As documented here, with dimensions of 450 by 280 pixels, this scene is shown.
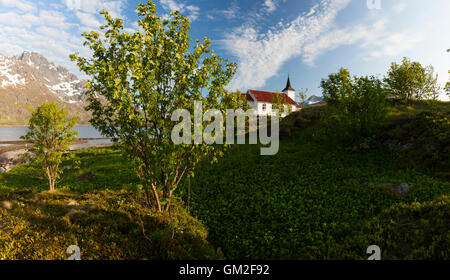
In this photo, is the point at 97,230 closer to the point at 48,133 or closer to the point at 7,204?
the point at 7,204

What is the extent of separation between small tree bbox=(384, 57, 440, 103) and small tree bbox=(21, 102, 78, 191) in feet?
152

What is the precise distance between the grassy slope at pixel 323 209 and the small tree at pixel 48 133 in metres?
10.8

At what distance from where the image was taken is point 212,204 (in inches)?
538

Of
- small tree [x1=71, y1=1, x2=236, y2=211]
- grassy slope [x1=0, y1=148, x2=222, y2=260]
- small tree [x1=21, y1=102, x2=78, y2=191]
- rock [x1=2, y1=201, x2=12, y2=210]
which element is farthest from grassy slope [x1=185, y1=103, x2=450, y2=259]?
small tree [x1=21, y1=102, x2=78, y2=191]

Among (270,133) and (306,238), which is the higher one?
(270,133)

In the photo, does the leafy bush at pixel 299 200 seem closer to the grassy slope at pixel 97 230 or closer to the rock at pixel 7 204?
the grassy slope at pixel 97 230

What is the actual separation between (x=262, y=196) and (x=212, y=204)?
145 inches

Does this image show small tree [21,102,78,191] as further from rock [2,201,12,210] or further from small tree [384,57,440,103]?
small tree [384,57,440,103]

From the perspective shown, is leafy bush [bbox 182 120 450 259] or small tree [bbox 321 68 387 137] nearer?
leafy bush [bbox 182 120 450 259]

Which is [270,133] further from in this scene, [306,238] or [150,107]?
[150,107]

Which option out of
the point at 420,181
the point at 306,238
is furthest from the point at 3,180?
the point at 420,181

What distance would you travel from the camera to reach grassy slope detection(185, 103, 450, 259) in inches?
327

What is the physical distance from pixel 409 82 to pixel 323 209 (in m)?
39.6

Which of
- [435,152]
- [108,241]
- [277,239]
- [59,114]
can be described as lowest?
[277,239]
